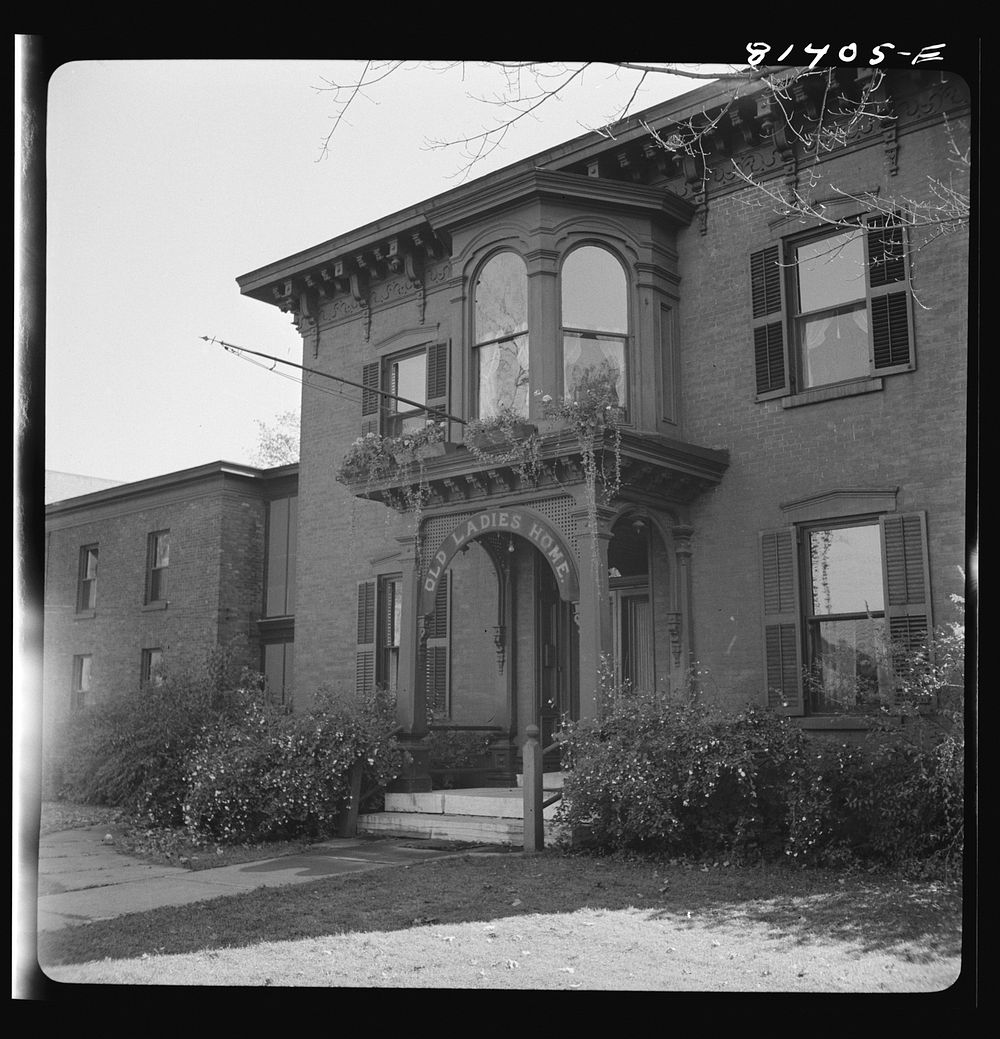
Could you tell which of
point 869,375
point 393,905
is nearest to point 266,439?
point 869,375

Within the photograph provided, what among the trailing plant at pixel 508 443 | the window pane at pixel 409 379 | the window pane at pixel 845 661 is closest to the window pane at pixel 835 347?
the window pane at pixel 845 661

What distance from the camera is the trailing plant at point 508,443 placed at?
11.5 metres

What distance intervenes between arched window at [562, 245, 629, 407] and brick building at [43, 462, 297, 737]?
8.86m

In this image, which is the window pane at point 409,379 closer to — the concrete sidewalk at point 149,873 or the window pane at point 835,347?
the window pane at point 835,347

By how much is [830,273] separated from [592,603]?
4.34 meters

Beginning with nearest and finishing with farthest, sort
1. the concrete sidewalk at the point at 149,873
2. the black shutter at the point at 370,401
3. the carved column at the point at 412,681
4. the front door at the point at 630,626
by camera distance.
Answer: the concrete sidewalk at the point at 149,873
the carved column at the point at 412,681
the front door at the point at 630,626
the black shutter at the point at 370,401

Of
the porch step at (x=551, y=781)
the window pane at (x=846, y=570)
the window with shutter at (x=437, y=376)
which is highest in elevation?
the window with shutter at (x=437, y=376)

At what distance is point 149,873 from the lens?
362 inches

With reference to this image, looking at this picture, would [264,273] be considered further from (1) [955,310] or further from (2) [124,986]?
(2) [124,986]

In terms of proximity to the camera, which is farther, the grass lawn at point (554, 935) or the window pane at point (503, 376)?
the window pane at point (503, 376)

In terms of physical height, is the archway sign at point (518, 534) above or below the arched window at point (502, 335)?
below

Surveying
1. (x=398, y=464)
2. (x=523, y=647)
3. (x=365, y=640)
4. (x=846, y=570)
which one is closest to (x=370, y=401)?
(x=398, y=464)

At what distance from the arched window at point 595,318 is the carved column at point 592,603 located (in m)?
1.73

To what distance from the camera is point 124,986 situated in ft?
16.1
